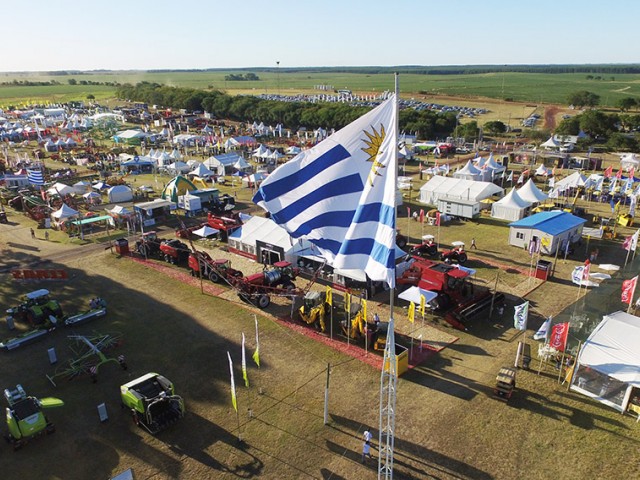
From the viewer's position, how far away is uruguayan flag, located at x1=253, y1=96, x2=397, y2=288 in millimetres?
9156

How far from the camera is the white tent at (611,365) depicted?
14.4 metres

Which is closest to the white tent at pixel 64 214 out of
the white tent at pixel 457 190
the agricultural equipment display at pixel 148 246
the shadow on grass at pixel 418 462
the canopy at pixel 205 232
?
the agricultural equipment display at pixel 148 246

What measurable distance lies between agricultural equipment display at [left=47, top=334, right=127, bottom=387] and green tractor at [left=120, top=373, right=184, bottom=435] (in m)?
2.65

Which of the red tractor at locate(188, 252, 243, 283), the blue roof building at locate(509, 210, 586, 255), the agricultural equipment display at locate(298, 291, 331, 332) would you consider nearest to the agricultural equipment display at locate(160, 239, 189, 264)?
the red tractor at locate(188, 252, 243, 283)

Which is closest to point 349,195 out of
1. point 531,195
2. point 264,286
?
point 264,286

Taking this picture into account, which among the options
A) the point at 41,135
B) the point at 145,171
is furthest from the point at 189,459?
the point at 41,135

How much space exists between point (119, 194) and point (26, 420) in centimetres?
3223

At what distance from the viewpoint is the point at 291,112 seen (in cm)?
9494

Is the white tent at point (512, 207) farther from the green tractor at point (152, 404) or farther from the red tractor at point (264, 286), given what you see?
the green tractor at point (152, 404)

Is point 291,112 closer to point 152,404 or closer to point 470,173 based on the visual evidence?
point 470,173

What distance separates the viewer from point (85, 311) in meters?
21.6

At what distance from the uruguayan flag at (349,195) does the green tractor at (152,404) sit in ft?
24.1

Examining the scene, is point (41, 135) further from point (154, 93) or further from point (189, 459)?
point (189, 459)

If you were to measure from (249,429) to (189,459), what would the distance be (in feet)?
6.32
